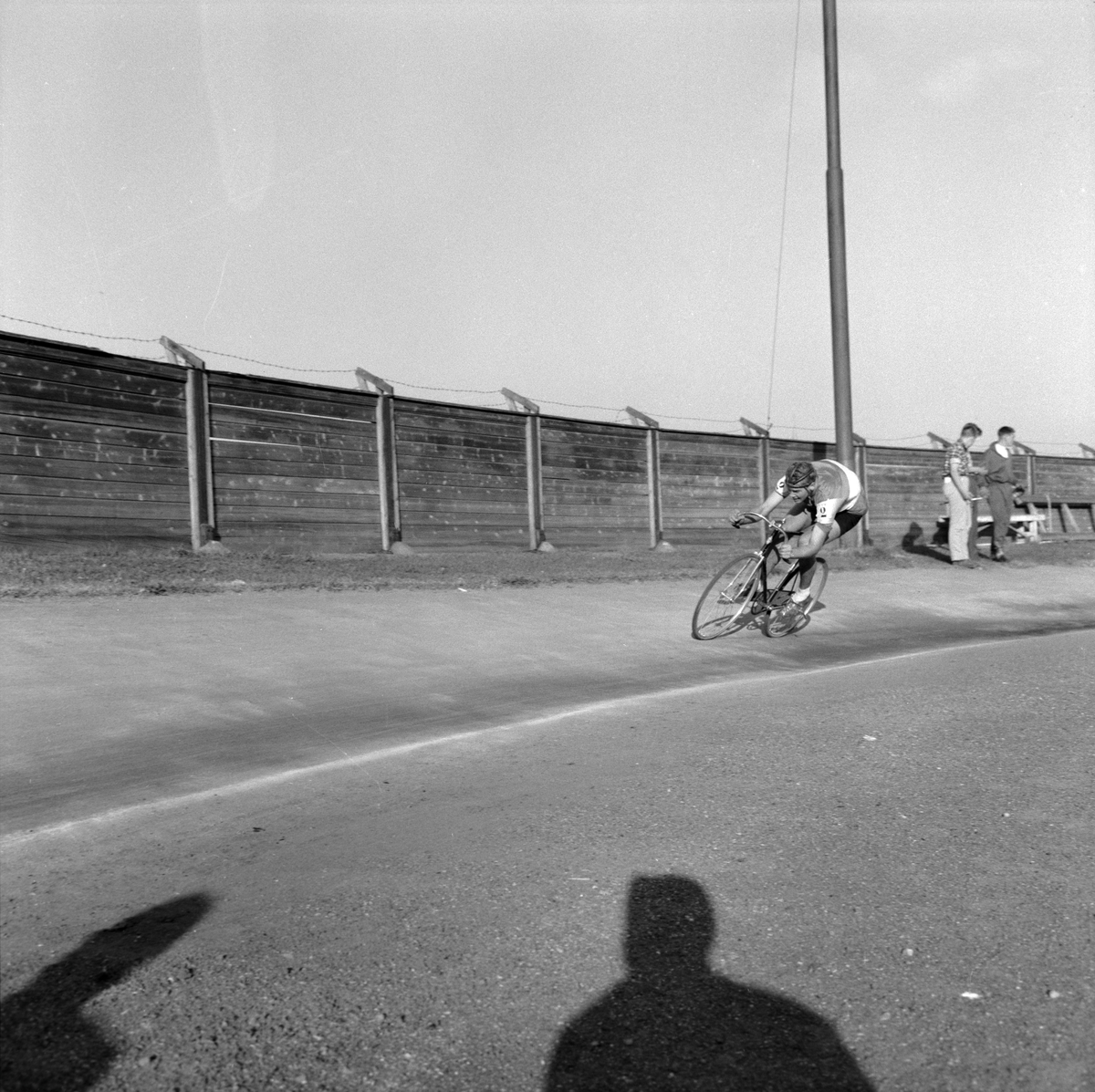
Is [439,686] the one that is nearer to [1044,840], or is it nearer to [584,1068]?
[1044,840]

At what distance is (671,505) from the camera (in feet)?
61.7

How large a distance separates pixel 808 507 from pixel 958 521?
813cm

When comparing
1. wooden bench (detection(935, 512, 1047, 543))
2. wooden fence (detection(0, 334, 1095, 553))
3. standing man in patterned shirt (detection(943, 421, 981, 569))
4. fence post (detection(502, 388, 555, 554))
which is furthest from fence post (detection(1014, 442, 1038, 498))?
fence post (detection(502, 388, 555, 554))

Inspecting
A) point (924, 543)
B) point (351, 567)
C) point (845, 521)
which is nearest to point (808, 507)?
point (845, 521)

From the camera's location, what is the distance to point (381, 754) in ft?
17.8

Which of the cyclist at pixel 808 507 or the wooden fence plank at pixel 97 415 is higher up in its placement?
the wooden fence plank at pixel 97 415

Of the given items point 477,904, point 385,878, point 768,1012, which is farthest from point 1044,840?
point 385,878

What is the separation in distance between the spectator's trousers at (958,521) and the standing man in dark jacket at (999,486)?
85cm

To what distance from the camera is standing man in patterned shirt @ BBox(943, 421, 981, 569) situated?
55.2 feet

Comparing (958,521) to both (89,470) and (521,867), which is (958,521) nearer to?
(89,470)

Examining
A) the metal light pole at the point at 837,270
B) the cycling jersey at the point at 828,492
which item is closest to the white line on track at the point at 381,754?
the cycling jersey at the point at 828,492

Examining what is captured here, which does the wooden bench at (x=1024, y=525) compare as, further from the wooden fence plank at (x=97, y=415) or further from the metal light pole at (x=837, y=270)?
the wooden fence plank at (x=97, y=415)

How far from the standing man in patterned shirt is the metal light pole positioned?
155 centimetres

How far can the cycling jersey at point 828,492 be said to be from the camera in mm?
9562
